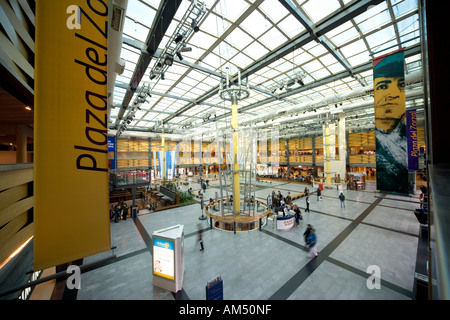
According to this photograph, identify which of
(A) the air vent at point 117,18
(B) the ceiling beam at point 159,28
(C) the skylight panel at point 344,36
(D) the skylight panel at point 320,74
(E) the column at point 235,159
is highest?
(C) the skylight panel at point 344,36

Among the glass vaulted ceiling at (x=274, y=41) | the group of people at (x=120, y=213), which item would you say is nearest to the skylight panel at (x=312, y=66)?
the glass vaulted ceiling at (x=274, y=41)

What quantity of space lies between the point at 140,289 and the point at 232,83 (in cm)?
973

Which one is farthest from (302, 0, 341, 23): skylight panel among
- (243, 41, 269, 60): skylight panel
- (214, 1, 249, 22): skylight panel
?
(243, 41, 269, 60): skylight panel

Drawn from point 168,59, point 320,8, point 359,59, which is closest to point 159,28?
point 168,59

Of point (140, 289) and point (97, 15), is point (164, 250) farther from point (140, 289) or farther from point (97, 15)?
point (97, 15)

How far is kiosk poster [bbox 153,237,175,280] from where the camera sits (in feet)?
16.9

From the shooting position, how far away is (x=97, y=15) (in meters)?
2.71

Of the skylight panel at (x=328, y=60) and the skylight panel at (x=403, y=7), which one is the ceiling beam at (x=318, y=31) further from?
the skylight panel at (x=328, y=60)

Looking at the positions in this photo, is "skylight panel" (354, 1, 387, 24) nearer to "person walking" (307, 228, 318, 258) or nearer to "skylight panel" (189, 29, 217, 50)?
"skylight panel" (189, 29, 217, 50)

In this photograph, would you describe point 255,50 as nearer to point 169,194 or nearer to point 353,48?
point 353,48

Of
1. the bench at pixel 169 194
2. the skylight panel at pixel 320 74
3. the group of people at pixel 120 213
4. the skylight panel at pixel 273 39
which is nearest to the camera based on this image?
the skylight panel at pixel 273 39

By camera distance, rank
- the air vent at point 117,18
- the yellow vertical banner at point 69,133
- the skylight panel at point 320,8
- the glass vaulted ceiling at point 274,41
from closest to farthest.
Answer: the yellow vertical banner at point 69,133 → the air vent at point 117,18 → the skylight panel at point 320,8 → the glass vaulted ceiling at point 274,41

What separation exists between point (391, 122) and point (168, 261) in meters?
7.74

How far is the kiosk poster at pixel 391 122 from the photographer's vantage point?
529cm
